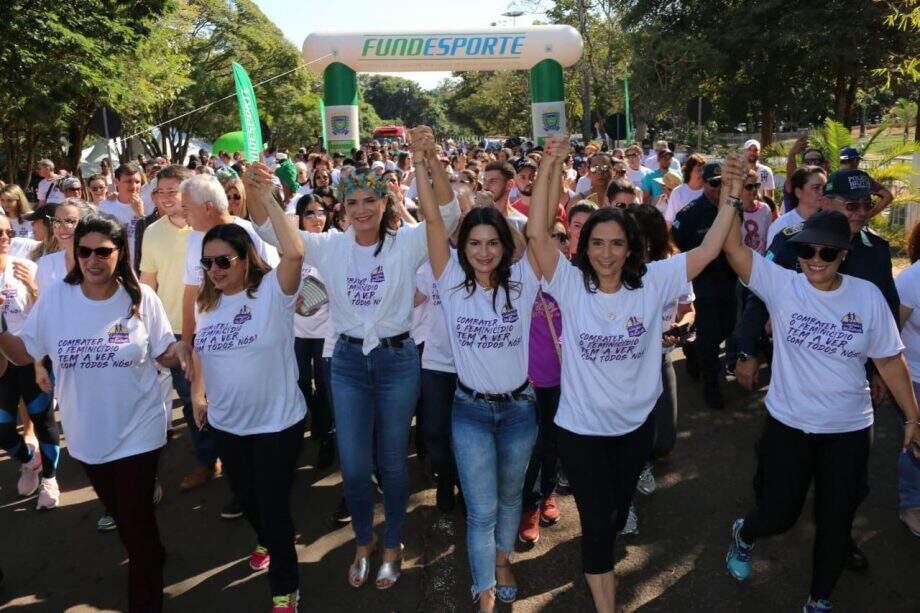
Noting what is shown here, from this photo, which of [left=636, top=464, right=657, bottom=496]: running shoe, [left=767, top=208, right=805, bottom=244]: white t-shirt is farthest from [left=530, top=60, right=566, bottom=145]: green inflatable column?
[left=636, top=464, right=657, bottom=496]: running shoe

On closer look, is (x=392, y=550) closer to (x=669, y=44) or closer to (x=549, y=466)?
(x=549, y=466)

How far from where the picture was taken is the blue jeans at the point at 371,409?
138 inches

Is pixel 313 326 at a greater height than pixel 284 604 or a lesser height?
greater

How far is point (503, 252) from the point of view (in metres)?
3.25

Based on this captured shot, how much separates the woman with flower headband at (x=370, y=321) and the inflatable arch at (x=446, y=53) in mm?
14700

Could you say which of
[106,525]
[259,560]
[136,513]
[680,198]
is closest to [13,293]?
[106,525]

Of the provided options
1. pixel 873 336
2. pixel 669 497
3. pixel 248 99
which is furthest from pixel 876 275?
pixel 248 99

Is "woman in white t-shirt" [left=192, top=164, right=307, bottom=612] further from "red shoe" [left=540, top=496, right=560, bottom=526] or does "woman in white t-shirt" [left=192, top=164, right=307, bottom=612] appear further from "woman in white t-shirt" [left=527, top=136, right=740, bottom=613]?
"red shoe" [left=540, top=496, right=560, bottom=526]

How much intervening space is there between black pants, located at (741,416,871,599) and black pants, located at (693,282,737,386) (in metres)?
2.60

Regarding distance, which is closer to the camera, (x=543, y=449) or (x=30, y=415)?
(x=543, y=449)

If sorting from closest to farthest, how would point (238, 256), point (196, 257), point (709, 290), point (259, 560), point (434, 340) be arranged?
1. point (238, 256)
2. point (259, 560)
3. point (434, 340)
4. point (196, 257)
5. point (709, 290)

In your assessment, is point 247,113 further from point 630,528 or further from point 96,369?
point 630,528

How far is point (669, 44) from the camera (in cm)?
2395

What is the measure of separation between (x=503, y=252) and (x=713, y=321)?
10.6ft
